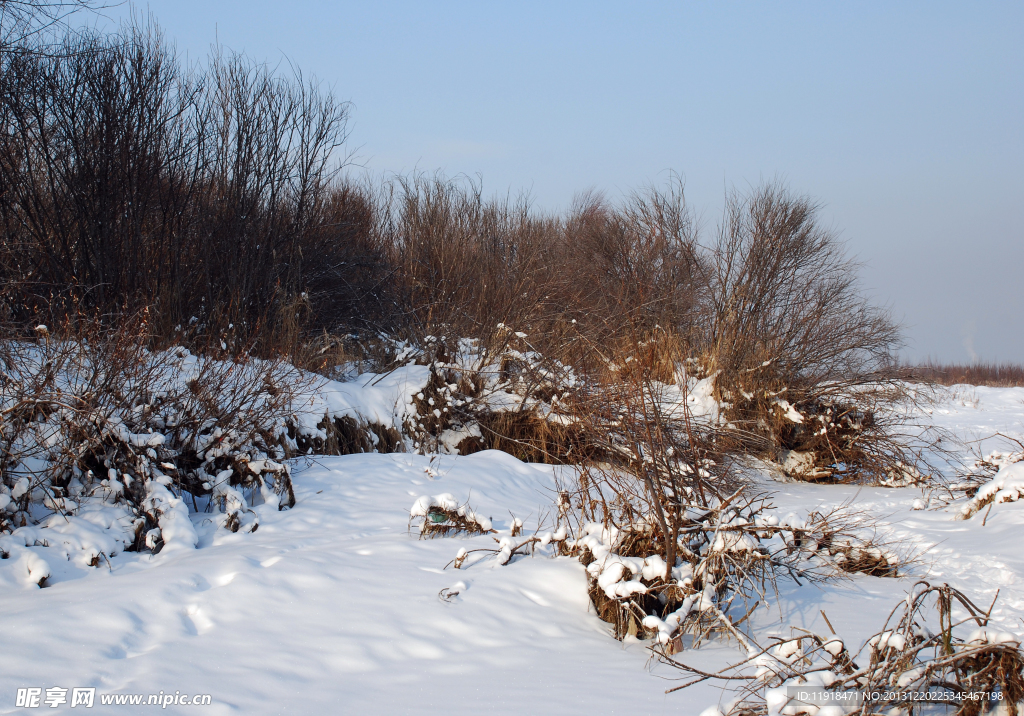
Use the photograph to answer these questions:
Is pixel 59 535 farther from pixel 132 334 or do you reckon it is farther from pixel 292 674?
pixel 292 674

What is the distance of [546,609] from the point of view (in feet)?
13.0

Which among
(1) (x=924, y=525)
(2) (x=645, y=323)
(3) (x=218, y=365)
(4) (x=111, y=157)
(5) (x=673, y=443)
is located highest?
(4) (x=111, y=157)

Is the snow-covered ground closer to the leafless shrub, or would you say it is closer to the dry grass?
the leafless shrub

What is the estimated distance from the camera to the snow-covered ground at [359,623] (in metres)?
2.86

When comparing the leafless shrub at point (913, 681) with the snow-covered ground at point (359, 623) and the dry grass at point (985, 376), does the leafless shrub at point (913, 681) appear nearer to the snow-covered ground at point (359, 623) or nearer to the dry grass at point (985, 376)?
the snow-covered ground at point (359, 623)

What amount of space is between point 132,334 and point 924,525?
831 centimetres

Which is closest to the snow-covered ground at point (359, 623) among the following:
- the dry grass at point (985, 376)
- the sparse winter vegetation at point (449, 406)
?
the sparse winter vegetation at point (449, 406)

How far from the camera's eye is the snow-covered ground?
9.38ft

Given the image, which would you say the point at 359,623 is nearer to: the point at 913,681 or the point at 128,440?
the point at 913,681

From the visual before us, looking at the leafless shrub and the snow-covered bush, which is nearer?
the leafless shrub

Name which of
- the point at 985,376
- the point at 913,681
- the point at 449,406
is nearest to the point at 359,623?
the point at 913,681

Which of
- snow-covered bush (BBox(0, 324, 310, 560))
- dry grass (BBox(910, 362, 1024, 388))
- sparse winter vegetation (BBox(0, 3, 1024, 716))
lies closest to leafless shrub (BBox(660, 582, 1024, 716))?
sparse winter vegetation (BBox(0, 3, 1024, 716))

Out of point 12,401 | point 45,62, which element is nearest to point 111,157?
A: point 45,62

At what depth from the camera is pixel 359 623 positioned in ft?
11.7
